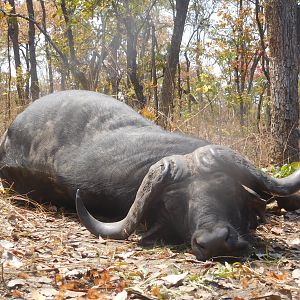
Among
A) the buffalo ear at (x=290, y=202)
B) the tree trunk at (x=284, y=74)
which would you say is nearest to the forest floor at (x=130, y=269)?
the buffalo ear at (x=290, y=202)

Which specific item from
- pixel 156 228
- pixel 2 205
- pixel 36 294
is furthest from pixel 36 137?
pixel 36 294

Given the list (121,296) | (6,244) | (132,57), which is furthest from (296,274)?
(132,57)

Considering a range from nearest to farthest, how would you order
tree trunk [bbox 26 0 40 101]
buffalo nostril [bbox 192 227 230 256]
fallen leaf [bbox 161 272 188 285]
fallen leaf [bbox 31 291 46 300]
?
1. fallen leaf [bbox 31 291 46 300]
2. fallen leaf [bbox 161 272 188 285]
3. buffalo nostril [bbox 192 227 230 256]
4. tree trunk [bbox 26 0 40 101]

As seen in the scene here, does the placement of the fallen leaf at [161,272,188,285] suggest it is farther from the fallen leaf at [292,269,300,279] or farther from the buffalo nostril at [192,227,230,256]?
the fallen leaf at [292,269,300,279]

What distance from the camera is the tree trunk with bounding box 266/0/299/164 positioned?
22.0 feet

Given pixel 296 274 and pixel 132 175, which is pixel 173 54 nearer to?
pixel 132 175

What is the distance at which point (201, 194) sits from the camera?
365 centimetres

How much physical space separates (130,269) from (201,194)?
29.1 inches

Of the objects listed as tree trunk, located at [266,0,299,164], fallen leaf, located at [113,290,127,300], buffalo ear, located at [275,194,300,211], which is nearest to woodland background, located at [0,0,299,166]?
tree trunk, located at [266,0,299,164]

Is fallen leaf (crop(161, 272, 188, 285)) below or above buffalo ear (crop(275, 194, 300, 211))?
below

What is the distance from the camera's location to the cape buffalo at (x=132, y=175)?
11.9 feet

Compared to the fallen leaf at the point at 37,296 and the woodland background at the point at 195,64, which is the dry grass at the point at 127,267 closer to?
the fallen leaf at the point at 37,296

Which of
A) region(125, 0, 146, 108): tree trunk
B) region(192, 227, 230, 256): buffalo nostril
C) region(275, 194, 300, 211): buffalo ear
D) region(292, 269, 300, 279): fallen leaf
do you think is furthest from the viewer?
region(125, 0, 146, 108): tree trunk

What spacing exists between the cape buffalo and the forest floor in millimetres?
164
